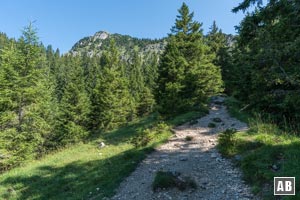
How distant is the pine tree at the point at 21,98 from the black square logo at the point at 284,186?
16.2m

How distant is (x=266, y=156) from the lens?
24.6 feet

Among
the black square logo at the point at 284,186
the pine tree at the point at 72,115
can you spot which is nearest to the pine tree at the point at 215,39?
the pine tree at the point at 72,115

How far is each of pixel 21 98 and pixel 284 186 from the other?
18.1m

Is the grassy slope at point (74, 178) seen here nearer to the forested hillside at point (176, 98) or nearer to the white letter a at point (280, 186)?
the forested hillside at point (176, 98)

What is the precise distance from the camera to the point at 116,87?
30188mm

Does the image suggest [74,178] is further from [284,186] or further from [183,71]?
[183,71]

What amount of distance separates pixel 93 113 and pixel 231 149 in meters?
24.3

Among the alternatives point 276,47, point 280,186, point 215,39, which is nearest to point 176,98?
point 276,47

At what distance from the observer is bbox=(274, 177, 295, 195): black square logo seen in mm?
5414

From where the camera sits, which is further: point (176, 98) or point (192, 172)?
point (176, 98)

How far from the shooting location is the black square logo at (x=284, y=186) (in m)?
5.41

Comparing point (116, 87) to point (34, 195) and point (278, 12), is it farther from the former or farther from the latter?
point (278, 12)

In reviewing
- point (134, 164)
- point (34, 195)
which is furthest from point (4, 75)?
point (134, 164)

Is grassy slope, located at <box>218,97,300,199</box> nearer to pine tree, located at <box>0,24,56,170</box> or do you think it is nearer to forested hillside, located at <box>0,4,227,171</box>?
forested hillside, located at <box>0,4,227,171</box>
